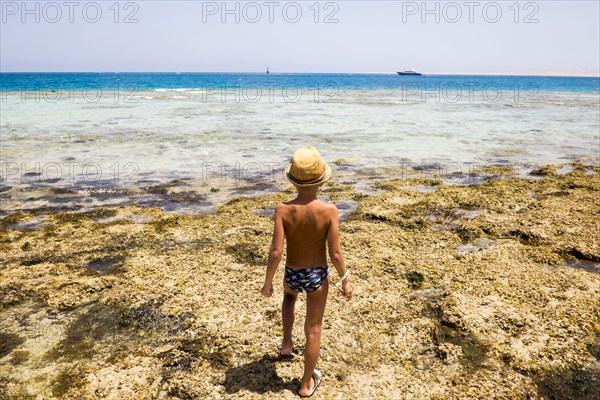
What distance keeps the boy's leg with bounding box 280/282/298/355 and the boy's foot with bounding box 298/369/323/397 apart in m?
0.37

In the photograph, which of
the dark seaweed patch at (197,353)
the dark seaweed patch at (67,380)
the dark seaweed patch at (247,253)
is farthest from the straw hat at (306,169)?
the dark seaweed patch at (247,253)

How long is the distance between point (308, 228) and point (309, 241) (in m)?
0.11

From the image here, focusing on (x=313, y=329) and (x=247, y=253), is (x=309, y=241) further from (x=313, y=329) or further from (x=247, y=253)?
(x=247, y=253)

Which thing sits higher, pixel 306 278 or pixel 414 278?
pixel 306 278

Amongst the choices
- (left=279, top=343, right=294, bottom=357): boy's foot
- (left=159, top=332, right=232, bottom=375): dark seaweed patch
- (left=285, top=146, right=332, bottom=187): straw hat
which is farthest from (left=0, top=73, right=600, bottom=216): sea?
(left=285, top=146, right=332, bottom=187): straw hat

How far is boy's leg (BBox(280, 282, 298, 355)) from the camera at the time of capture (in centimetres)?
335

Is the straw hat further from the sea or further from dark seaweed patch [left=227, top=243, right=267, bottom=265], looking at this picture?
the sea

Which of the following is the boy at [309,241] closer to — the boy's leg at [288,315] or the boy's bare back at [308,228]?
the boy's bare back at [308,228]

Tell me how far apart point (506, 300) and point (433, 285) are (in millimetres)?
799

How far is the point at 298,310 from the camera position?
4.37 metres

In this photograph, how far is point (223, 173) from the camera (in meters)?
10.7

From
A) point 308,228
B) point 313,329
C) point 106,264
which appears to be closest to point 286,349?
point 313,329

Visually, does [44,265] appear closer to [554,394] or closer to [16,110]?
[554,394]

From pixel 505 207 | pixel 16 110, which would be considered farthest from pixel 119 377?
pixel 16 110
